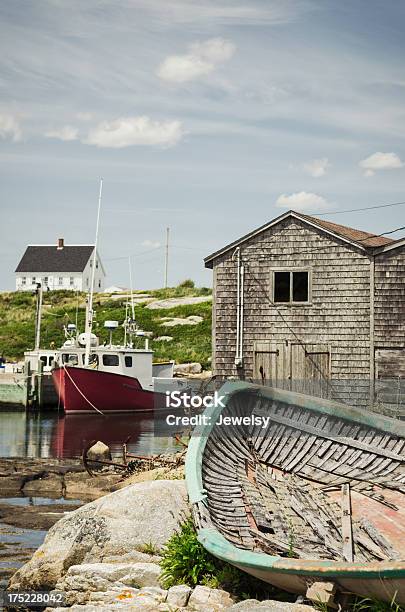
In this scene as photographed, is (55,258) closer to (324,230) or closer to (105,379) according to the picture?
(105,379)

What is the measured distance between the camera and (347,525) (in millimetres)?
10305

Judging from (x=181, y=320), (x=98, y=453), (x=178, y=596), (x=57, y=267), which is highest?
(x=57, y=267)

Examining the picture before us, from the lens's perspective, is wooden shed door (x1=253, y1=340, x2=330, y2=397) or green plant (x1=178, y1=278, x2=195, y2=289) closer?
wooden shed door (x1=253, y1=340, x2=330, y2=397)

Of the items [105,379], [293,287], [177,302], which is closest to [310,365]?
[293,287]

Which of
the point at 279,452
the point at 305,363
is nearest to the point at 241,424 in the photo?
the point at 279,452

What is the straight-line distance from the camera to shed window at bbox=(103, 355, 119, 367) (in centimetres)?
3894

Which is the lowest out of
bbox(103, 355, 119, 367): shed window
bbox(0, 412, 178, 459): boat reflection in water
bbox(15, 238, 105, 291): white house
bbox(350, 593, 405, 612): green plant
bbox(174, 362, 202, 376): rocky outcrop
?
bbox(0, 412, 178, 459): boat reflection in water

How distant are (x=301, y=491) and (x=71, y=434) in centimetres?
1995

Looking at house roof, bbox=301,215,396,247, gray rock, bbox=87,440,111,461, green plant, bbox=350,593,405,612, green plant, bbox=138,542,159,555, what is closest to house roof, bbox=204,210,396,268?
house roof, bbox=301,215,396,247

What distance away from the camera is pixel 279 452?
47.2 feet

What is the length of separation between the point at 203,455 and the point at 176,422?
89.2 ft

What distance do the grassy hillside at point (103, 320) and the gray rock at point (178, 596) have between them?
37.8 m

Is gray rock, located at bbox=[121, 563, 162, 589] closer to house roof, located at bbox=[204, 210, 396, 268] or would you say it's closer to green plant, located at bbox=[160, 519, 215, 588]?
green plant, located at bbox=[160, 519, 215, 588]

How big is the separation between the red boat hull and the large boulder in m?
24.9
